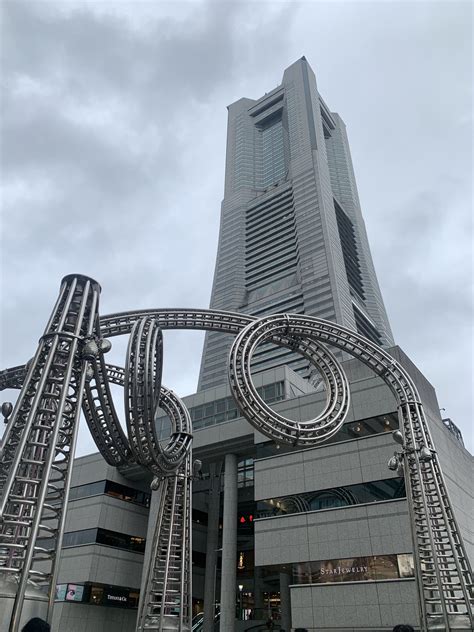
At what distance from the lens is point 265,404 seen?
70.2 ft

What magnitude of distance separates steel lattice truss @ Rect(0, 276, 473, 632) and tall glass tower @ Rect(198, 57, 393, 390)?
78.7 meters

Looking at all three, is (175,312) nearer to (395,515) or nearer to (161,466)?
(161,466)

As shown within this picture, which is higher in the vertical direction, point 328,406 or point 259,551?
point 328,406

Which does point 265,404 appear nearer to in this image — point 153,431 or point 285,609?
point 153,431

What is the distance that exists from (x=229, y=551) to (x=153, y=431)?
82.9 feet

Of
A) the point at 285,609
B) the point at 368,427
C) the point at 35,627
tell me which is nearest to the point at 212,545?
the point at 285,609

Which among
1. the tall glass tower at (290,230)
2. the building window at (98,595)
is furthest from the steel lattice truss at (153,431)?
the tall glass tower at (290,230)

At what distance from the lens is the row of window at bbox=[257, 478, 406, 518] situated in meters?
31.0

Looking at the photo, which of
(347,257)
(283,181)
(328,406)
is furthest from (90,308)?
(283,181)

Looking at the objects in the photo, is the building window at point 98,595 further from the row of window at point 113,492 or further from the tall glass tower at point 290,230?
the tall glass tower at point 290,230

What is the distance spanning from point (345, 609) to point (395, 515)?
6595mm

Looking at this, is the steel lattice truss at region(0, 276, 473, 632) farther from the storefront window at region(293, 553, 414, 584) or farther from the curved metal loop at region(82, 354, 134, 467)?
the storefront window at region(293, 553, 414, 584)

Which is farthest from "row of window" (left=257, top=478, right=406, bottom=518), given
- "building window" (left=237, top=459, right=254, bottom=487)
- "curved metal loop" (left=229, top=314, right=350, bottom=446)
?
"building window" (left=237, top=459, right=254, bottom=487)

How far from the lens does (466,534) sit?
3403cm
